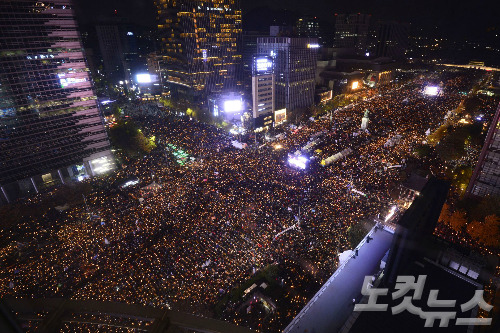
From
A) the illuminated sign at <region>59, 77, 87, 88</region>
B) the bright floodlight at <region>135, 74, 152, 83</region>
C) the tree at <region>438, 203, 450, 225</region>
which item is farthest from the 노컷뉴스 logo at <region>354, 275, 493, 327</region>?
the bright floodlight at <region>135, 74, 152, 83</region>

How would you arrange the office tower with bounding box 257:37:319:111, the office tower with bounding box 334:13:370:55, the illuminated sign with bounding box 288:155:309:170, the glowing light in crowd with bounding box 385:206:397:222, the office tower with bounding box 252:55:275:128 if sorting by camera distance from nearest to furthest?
the glowing light in crowd with bounding box 385:206:397:222 → the illuminated sign with bounding box 288:155:309:170 → the office tower with bounding box 252:55:275:128 → the office tower with bounding box 257:37:319:111 → the office tower with bounding box 334:13:370:55

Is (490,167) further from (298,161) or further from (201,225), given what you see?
(201,225)

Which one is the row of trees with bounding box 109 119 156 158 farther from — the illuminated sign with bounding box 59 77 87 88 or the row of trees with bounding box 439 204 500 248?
the row of trees with bounding box 439 204 500 248

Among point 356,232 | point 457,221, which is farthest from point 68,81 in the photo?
point 457,221

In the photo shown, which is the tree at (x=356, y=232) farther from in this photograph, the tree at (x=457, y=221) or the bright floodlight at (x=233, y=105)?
the bright floodlight at (x=233, y=105)

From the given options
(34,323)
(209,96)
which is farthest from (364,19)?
(34,323)

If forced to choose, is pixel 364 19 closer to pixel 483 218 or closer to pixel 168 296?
pixel 483 218

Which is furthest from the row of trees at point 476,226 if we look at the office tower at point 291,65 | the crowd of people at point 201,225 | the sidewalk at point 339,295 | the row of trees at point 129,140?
the office tower at point 291,65
